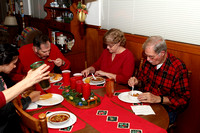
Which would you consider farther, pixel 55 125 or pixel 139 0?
pixel 139 0

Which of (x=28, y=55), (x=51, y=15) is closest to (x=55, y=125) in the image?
(x=28, y=55)

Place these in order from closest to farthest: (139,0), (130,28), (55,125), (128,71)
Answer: (55,125), (128,71), (139,0), (130,28)

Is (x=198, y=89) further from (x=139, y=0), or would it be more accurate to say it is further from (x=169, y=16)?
(x=139, y=0)

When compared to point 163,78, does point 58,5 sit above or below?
above

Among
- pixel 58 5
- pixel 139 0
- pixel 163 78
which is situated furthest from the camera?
pixel 58 5

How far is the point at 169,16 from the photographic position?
88.1 inches

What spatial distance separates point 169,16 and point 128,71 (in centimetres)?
82

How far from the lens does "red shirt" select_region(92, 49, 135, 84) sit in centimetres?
233

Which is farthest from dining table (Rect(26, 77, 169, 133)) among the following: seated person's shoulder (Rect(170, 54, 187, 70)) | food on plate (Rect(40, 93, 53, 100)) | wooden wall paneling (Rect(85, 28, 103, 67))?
wooden wall paneling (Rect(85, 28, 103, 67))

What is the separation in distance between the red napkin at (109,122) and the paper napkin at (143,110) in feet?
0.19

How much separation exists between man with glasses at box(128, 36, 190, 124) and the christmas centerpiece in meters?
0.41

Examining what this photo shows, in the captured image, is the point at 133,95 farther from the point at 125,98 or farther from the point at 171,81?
the point at 171,81

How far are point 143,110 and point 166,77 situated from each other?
572 mm

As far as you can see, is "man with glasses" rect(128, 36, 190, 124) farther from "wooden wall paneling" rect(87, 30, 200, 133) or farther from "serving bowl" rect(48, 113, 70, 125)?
"serving bowl" rect(48, 113, 70, 125)
